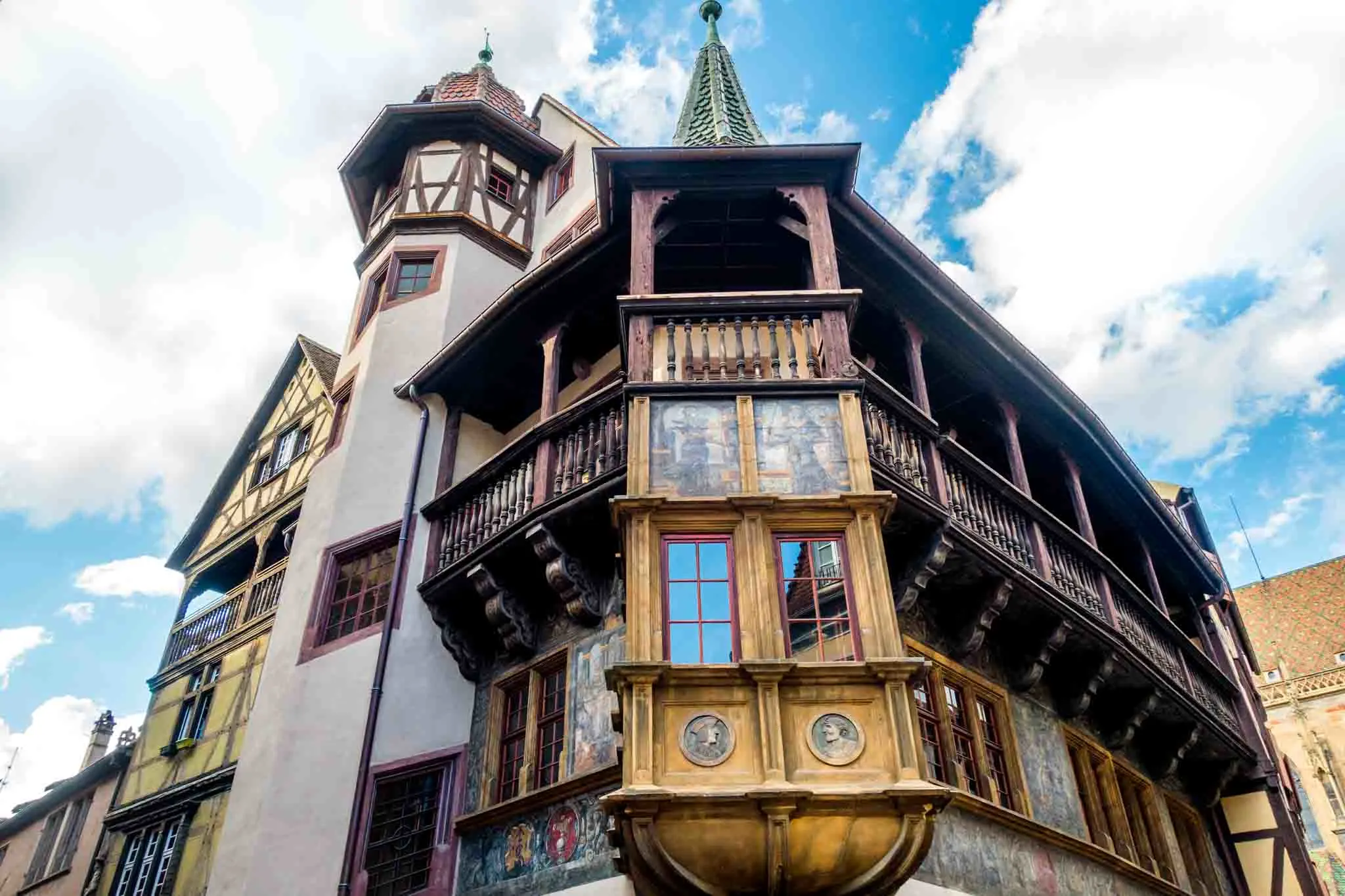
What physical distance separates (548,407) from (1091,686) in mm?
7329

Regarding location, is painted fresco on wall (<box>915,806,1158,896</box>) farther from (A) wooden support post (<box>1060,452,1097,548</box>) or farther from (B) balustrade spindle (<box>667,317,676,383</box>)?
(B) balustrade spindle (<box>667,317,676,383</box>)

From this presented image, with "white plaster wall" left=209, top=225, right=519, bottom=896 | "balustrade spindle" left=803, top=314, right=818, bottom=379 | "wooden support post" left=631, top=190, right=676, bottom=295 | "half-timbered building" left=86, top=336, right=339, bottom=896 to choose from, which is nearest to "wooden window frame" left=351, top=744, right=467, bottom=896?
"white plaster wall" left=209, top=225, right=519, bottom=896

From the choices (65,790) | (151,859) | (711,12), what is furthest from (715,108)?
(65,790)

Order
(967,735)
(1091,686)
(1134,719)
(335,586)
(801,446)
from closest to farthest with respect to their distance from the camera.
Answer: (801,446) → (967,735) → (1091,686) → (1134,719) → (335,586)

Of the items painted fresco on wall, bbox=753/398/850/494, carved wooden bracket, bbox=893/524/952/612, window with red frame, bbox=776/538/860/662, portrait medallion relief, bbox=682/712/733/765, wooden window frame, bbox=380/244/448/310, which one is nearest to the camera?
portrait medallion relief, bbox=682/712/733/765

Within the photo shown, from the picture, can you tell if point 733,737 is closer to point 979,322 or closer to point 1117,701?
point 979,322

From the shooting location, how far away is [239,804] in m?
12.1

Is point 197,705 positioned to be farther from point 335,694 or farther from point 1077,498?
point 1077,498

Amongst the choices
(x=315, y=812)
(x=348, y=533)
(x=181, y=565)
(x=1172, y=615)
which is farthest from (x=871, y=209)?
(x=181, y=565)

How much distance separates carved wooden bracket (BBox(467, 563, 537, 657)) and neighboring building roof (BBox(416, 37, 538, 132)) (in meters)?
11.6

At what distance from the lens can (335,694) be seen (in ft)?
40.5

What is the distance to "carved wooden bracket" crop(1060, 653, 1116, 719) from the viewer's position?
12.2m

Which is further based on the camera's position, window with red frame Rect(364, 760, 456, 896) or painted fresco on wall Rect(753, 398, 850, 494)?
window with red frame Rect(364, 760, 456, 896)

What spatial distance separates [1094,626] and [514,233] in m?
11.9
